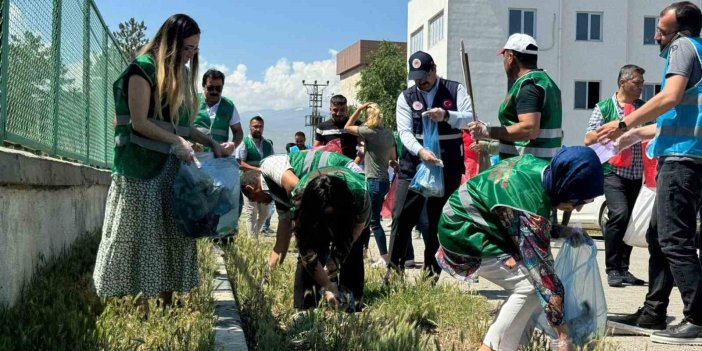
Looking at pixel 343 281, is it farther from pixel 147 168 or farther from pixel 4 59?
pixel 4 59

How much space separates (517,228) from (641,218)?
327 cm

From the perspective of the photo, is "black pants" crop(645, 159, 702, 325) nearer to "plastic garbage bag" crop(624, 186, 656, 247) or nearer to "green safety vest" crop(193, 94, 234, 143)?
"plastic garbage bag" crop(624, 186, 656, 247)

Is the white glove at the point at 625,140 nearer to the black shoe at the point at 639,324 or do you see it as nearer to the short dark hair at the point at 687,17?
the short dark hair at the point at 687,17

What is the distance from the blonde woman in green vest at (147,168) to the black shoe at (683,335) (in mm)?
2879

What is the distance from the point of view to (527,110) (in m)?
5.73

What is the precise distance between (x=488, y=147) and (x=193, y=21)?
2.83m

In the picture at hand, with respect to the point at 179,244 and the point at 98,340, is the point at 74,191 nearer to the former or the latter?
the point at 179,244

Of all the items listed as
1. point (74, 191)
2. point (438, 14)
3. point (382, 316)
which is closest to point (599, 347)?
point (382, 316)

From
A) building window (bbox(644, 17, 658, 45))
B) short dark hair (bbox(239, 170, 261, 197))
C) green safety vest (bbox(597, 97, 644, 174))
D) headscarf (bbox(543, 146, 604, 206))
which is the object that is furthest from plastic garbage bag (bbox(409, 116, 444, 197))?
building window (bbox(644, 17, 658, 45))

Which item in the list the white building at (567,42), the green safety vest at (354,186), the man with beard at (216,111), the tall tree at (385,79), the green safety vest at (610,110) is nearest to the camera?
the green safety vest at (354,186)

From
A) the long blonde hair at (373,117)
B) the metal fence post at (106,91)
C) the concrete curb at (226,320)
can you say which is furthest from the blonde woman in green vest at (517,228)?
the metal fence post at (106,91)

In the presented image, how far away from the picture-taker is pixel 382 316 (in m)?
4.92

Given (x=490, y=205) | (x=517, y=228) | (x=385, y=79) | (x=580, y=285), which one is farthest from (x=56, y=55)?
(x=385, y=79)

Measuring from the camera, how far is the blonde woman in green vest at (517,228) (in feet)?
13.0
